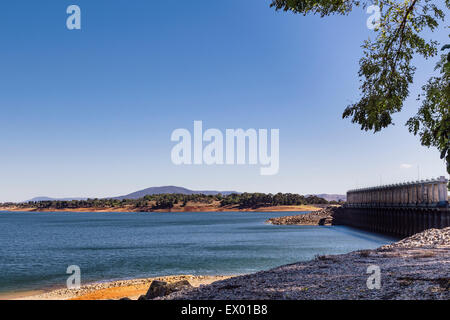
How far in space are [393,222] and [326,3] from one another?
6697 centimetres

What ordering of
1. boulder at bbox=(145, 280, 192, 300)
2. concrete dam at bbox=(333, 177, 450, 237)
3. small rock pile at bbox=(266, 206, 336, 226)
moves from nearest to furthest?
boulder at bbox=(145, 280, 192, 300)
concrete dam at bbox=(333, 177, 450, 237)
small rock pile at bbox=(266, 206, 336, 226)

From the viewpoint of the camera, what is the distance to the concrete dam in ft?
178

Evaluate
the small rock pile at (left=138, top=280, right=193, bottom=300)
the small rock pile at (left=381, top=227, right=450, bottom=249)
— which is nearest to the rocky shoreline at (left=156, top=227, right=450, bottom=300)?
the small rock pile at (left=138, top=280, right=193, bottom=300)

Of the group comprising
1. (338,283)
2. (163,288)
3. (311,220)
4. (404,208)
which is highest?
(338,283)

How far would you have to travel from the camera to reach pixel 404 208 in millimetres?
66438

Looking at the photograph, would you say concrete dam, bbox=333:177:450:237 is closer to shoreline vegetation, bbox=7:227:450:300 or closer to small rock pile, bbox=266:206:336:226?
small rock pile, bbox=266:206:336:226

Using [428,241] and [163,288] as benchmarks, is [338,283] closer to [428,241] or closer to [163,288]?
[163,288]

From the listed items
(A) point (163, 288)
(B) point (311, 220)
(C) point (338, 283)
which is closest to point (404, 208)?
(C) point (338, 283)

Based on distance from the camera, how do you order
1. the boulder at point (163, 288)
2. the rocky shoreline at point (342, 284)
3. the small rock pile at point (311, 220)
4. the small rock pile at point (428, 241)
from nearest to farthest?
the rocky shoreline at point (342, 284) < the boulder at point (163, 288) < the small rock pile at point (428, 241) < the small rock pile at point (311, 220)

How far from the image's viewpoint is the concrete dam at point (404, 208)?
54.2 metres

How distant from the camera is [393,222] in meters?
73.6

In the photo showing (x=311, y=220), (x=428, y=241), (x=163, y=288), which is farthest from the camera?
(x=311, y=220)

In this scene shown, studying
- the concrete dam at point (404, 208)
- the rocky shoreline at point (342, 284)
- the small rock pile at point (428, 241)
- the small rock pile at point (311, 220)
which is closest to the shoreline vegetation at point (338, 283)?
the rocky shoreline at point (342, 284)

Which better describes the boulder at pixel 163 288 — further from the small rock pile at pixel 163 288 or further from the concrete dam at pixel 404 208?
the concrete dam at pixel 404 208
